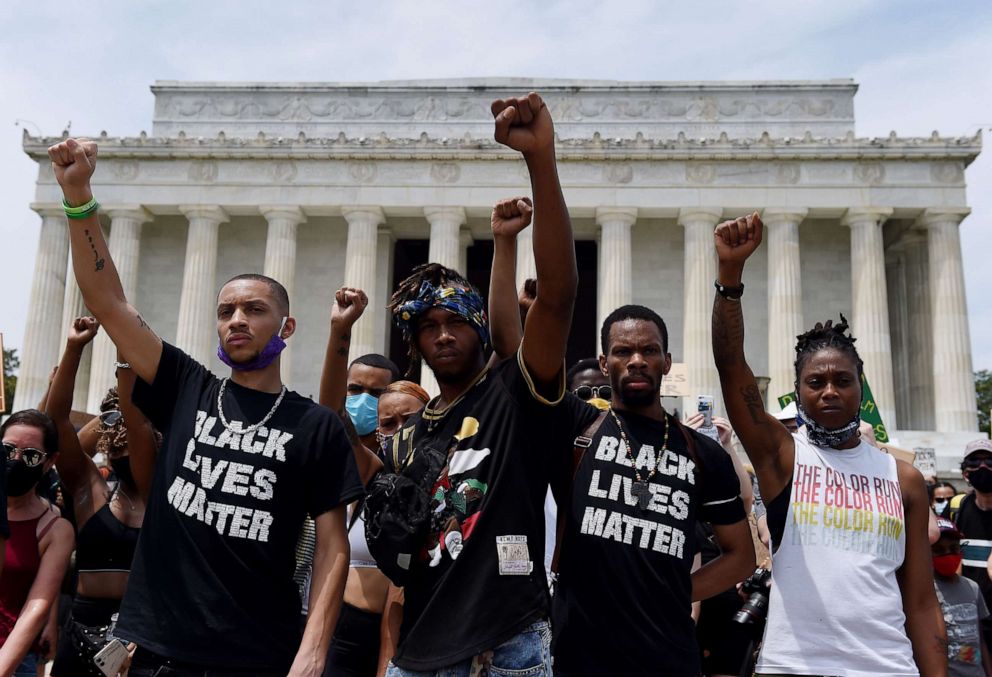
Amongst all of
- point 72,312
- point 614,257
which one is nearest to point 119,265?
point 72,312

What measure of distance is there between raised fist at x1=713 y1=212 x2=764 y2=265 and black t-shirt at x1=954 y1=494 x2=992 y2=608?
5560mm

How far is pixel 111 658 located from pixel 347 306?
2070mm

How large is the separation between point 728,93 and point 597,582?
3951cm

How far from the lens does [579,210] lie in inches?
1468

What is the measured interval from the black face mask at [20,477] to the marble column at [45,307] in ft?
112

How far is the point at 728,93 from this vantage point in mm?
40031

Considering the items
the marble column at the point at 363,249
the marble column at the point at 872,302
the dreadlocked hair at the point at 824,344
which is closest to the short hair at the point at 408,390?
the dreadlocked hair at the point at 824,344

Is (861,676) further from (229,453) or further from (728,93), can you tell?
(728,93)

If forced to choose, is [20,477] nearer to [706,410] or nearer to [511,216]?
[511,216]

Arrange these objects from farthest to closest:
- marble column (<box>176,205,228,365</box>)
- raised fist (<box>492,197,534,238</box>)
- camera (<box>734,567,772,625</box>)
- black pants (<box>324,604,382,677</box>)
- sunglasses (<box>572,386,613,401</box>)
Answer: marble column (<box>176,205,228,365</box>) < sunglasses (<box>572,386,613,401</box>) < black pants (<box>324,604,382,677</box>) < camera (<box>734,567,772,625</box>) < raised fist (<box>492,197,534,238</box>)

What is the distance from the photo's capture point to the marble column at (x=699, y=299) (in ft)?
115

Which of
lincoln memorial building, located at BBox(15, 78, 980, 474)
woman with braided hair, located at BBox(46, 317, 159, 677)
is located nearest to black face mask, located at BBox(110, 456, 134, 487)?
woman with braided hair, located at BBox(46, 317, 159, 677)

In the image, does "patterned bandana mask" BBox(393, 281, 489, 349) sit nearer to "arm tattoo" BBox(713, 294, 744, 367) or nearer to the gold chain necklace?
the gold chain necklace

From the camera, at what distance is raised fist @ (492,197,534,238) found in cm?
402
